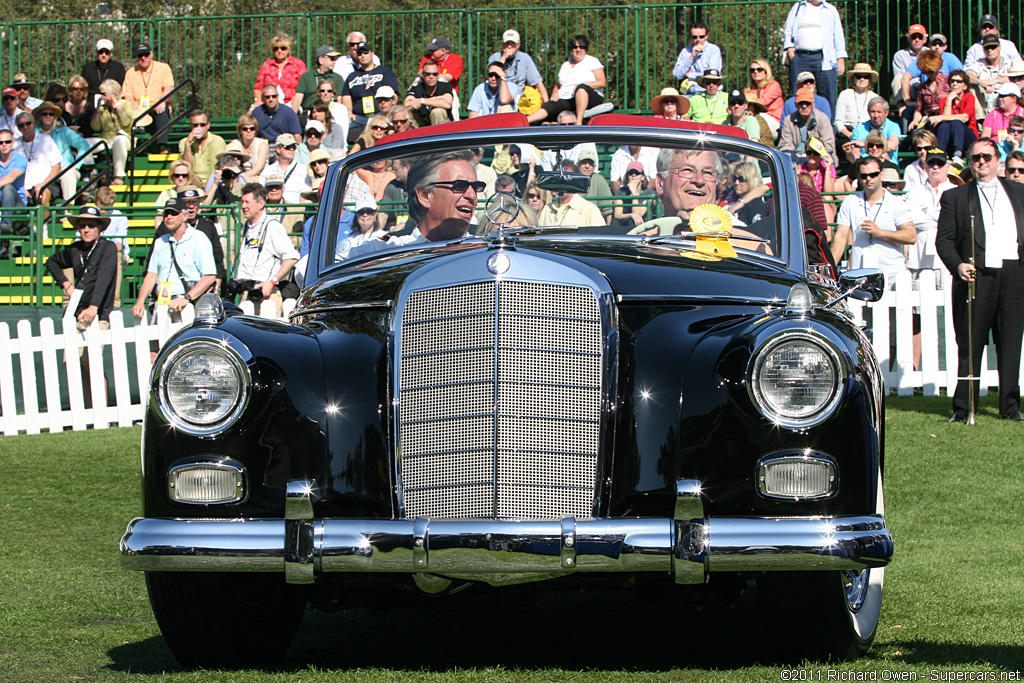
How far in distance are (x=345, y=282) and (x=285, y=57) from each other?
14596 millimetres

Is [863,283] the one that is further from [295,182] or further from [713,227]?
[295,182]

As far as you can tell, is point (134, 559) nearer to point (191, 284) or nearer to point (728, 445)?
point (728, 445)

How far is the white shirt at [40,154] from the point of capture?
682 inches

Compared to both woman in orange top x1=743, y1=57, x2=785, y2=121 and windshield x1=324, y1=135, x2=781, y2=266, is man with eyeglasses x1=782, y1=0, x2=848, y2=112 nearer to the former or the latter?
woman in orange top x1=743, y1=57, x2=785, y2=121

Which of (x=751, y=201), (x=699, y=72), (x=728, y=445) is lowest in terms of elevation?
(x=728, y=445)

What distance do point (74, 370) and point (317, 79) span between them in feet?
23.7

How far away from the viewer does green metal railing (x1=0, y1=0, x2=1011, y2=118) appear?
2038cm

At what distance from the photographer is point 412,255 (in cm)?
486

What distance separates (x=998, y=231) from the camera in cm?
1033

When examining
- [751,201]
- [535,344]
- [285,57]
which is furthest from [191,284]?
[535,344]

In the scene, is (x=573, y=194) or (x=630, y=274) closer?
(x=630, y=274)

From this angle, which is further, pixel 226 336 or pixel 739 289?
pixel 739 289

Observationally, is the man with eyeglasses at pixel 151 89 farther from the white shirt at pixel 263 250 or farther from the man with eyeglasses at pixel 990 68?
the man with eyeglasses at pixel 990 68

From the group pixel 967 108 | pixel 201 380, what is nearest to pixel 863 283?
pixel 201 380
